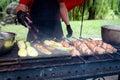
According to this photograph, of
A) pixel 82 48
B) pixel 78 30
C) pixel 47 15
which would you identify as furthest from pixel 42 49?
pixel 78 30

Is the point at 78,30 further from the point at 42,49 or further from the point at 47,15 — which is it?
the point at 42,49

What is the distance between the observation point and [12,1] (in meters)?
9.46

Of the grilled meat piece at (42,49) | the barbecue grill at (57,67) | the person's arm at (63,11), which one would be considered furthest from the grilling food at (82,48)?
the person's arm at (63,11)

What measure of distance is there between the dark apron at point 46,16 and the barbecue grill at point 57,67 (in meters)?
1.07

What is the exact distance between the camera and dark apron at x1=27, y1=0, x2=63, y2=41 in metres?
3.11

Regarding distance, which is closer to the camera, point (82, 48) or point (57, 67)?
point (57, 67)

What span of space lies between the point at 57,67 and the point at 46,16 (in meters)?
1.47

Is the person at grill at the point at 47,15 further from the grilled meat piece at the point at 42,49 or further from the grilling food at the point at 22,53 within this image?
the grilling food at the point at 22,53

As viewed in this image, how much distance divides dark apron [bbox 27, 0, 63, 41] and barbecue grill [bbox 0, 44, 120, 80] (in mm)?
1071

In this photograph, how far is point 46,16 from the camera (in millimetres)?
3168

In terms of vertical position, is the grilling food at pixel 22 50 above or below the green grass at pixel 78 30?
above

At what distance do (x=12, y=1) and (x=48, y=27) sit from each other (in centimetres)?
672

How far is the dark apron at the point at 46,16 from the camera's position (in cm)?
311

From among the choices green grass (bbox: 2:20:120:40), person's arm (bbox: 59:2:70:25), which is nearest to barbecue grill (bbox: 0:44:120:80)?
person's arm (bbox: 59:2:70:25)
